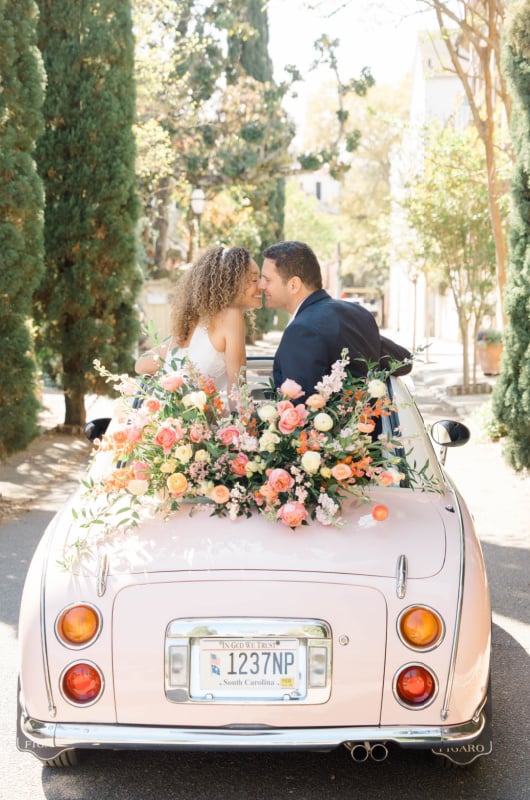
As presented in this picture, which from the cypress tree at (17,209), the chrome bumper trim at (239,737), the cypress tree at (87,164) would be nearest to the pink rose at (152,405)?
the chrome bumper trim at (239,737)

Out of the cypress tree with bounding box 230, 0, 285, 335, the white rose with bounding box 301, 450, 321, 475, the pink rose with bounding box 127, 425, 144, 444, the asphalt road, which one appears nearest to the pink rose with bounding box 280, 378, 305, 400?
the white rose with bounding box 301, 450, 321, 475

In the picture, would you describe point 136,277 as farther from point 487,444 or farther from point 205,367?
point 205,367

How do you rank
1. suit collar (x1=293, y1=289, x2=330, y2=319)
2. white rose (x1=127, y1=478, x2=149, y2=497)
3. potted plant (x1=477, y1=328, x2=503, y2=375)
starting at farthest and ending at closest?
potted plant (x1=477, y1=328, x2=503, y2=375), suit collar (x1=293, y1=289, x2=330, y2=319), white rose (x1=127, y1=478, x2=149, y2=497)

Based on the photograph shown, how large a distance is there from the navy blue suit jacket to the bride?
1.31 ft

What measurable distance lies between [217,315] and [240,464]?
1112 mm

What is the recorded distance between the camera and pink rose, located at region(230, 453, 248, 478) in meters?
3.70

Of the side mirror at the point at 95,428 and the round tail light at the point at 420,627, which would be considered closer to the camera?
the round tail light at the point at 420,627

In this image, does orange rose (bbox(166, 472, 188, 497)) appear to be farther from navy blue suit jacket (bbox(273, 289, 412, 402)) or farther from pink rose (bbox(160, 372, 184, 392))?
navy blue suit jacket (bbox(273, 289, 412, 402))

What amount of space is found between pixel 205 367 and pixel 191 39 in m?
21.0

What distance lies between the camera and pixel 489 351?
24.3 m

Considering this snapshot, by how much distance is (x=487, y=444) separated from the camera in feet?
44.7

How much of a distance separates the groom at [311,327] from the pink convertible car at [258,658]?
1.01 m

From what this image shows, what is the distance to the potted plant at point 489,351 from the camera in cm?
2411

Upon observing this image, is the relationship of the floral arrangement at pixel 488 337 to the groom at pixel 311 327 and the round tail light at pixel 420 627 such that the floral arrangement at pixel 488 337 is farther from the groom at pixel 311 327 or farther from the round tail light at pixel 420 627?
the round tail light at pixel 420 627
